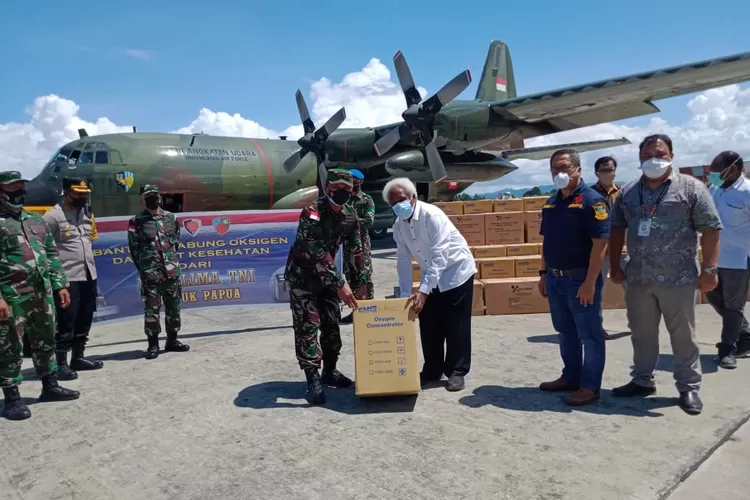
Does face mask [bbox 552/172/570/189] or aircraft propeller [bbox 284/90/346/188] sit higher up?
aircraft propeller [bbox 284/90/346/188]

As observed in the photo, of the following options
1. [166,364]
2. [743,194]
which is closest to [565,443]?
[743,194]

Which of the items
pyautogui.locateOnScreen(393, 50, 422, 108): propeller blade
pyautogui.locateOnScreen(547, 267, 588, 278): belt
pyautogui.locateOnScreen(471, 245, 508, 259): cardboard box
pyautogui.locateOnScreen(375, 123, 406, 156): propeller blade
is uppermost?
pyautogui.locateOnScreen(393, 50, 422, 108): propeller blade

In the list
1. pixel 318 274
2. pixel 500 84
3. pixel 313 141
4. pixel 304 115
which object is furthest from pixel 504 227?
pixel 500 84

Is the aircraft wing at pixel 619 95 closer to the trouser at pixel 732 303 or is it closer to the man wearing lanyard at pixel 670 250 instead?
the trouser at pixel 732 303

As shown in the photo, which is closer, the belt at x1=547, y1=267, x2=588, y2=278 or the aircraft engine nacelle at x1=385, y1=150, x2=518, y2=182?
the belt at x1=547, y1=267, x2=588, y2=278

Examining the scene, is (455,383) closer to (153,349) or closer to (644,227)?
(644,227)

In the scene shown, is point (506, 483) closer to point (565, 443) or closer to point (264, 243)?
point (565, 443)

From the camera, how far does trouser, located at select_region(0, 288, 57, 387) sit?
13.4 ft

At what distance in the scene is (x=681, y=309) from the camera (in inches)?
145

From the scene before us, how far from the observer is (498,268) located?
7801mm

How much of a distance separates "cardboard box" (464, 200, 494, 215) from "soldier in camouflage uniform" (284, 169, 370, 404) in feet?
19.5

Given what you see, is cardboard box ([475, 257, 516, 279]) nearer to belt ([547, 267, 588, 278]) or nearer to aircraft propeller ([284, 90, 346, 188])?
belt ([547, 267, 588, 278])

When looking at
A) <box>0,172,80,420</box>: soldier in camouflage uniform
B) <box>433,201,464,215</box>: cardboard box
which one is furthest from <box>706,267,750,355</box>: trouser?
<box>0,172,80,420</box>: soldier in camouflage uniform

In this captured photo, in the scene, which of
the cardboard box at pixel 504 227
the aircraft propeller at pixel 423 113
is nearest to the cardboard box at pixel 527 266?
the cardboard box at pixel 504 227
